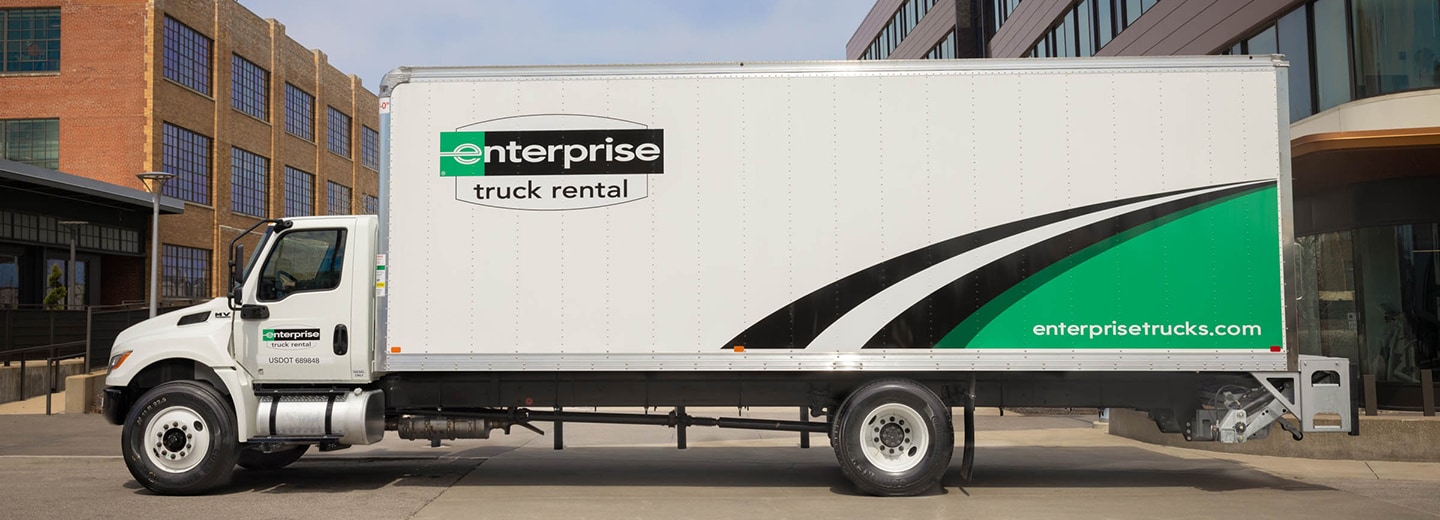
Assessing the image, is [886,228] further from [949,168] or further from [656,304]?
[656,304]

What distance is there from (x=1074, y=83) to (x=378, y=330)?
670 centimetres

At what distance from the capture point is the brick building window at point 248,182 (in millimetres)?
35906

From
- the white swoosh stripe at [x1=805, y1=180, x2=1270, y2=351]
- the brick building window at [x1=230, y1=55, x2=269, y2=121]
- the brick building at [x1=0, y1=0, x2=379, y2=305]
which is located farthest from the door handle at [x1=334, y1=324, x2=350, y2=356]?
the brick building window at [x1=230, y1=55, x2=269, y2=121]

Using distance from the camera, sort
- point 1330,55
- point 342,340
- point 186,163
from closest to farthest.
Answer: point 342,340 → point 1330,55 → point 186,163

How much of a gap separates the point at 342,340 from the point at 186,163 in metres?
27.2

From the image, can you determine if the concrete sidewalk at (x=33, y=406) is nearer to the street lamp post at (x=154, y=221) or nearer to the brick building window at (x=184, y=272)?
the street lamp post at (x=154, y=221)

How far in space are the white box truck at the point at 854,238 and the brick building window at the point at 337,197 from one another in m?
36.9

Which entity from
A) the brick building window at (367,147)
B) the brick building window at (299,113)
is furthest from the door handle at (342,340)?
the brick building window at (367,147)

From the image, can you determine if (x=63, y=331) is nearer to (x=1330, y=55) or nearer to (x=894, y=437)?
(x=894, y=437)

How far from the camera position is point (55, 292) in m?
24.7

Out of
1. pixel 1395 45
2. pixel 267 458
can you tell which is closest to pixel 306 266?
pixel 267 458

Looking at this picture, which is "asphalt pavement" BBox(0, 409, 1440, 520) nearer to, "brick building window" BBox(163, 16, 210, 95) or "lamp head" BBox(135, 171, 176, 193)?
"lamp head" BBox(135, 171, 176, 193)

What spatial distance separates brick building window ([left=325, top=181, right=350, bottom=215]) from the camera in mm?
44106

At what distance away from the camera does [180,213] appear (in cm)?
3145
